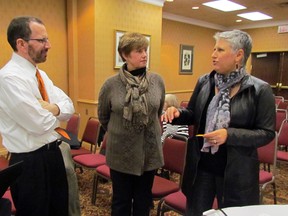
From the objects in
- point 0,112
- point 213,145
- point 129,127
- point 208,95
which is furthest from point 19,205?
point 208,95

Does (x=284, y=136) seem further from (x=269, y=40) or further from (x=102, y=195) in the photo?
(x=269, y=40)

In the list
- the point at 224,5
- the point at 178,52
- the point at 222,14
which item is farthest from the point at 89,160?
the point at 222,14

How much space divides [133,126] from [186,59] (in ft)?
21.3

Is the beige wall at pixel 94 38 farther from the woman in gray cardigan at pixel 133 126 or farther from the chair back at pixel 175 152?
the woman in gray cardigan at pixel 133 126

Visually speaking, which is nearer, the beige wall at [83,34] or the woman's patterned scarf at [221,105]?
the woman's patterned scarf at [221,105]

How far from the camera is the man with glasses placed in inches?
54.2

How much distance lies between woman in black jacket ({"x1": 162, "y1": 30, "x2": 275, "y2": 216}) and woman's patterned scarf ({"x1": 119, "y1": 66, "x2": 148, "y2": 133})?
25 cm

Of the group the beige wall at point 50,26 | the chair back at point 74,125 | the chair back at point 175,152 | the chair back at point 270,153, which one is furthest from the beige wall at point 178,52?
the chair back at point 175,152

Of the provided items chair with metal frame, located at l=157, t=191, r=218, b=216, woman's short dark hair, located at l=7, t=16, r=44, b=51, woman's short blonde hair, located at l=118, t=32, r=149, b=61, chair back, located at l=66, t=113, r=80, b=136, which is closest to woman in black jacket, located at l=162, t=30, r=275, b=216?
chair with metal frame, located at l=157, t=191, r=218, b=216

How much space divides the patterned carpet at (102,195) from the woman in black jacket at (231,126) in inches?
50.8

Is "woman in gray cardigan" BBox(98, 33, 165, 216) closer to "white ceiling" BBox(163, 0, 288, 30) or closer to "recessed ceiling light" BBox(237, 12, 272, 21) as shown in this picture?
"white ceiling" BBox(163, 0, 288, 30)

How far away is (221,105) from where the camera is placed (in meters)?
1.43

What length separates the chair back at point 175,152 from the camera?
2309 mm

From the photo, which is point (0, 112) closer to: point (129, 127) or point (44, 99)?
point (44, 99)
